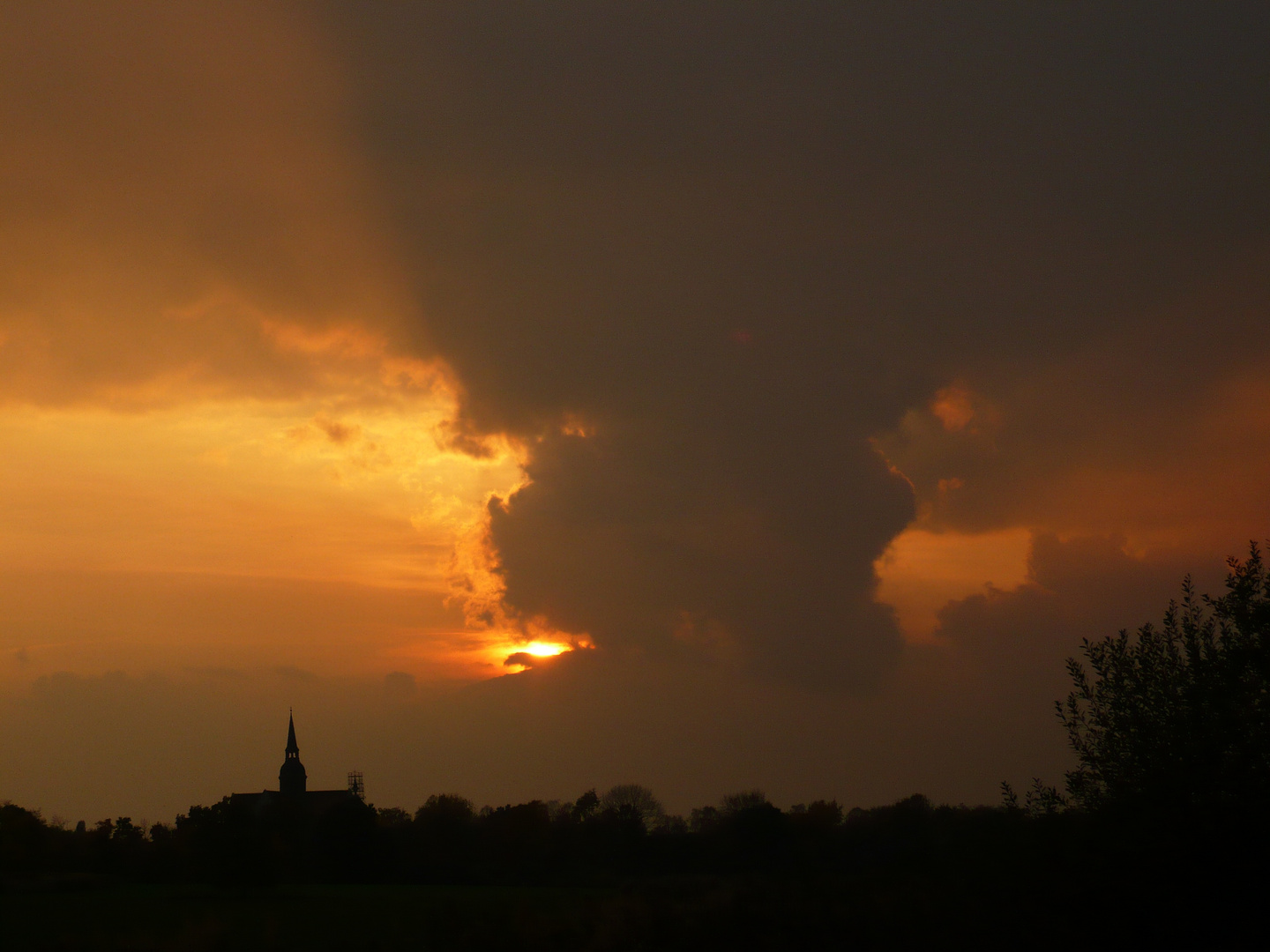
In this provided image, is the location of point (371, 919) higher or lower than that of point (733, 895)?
lower

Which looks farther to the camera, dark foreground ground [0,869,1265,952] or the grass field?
dark foreground ground [0,869,1265,952]

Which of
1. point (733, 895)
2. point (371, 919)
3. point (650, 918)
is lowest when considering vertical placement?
point (650, 918)

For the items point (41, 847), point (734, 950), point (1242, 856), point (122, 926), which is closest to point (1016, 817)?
point (1242, 856)

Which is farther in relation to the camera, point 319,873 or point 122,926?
point 319,873

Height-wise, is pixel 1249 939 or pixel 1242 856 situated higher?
pixel 1242 856

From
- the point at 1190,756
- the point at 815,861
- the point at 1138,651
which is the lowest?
the point at 815,861

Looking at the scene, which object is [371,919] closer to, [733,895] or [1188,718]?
[733,895]

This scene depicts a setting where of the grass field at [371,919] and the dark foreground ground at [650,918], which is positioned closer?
the grass field at [371,919]

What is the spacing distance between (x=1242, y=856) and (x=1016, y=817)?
6.97 m

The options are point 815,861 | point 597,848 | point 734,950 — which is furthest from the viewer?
point 597,848

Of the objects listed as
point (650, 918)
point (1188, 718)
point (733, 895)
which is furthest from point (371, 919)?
point (1188, 718)

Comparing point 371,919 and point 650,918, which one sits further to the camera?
point 650,918

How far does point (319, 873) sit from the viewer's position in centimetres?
4562

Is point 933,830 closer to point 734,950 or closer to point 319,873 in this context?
point 734,950
